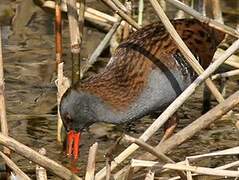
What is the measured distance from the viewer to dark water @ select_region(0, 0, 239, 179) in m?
5.49

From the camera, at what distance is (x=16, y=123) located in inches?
228

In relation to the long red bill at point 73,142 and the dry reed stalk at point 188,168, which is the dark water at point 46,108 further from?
the dry reed stalk at point 188,168

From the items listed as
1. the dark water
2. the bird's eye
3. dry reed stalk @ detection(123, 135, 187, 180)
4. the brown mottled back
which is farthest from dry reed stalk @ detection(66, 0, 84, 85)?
dry reed stalk @ detection(123, 135, 187, 180)

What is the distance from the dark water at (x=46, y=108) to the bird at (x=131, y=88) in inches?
13.7

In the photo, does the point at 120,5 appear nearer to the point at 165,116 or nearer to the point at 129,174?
the point at 165,116

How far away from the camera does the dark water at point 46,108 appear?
5488mm

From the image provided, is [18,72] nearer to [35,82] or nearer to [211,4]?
[35,82]

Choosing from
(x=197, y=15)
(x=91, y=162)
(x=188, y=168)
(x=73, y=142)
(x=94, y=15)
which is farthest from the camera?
(x=94, y=15)

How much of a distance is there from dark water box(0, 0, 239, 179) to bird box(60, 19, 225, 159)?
0.35m

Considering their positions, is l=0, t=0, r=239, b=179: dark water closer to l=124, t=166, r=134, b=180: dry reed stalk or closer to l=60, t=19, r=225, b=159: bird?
l=60, t=19, r=225, b=159: bird

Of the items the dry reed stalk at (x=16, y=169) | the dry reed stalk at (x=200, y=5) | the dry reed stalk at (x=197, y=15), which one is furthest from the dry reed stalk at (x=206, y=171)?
the dry reed stalk at (x=200, y=5)

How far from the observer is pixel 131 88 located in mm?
Result: 5016

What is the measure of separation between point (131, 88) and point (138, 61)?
16 cm

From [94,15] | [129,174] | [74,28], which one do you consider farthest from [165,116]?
[94,15]
